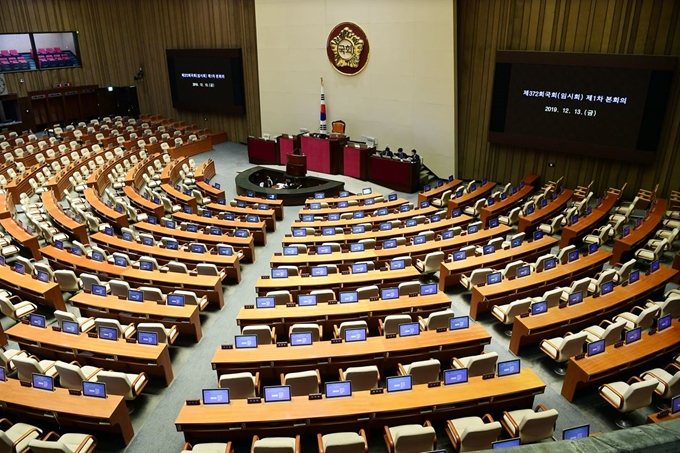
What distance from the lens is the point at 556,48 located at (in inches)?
536

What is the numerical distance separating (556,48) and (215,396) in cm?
1328

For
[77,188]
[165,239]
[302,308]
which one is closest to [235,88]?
[77,188]

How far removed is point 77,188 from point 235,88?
352 inches

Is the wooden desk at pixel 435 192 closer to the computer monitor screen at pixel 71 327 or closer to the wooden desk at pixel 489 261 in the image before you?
the wooden desk at pixel 489 261

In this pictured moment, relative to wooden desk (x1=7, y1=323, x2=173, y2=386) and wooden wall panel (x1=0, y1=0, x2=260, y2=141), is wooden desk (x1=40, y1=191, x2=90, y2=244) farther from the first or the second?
wooden wall panel (x1=0, y1=0, x2=260, y2=141)

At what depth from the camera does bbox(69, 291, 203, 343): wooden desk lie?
24.3 feet

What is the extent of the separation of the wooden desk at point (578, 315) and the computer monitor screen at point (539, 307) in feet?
0.23

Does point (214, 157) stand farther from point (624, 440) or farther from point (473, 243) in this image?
point (624, 440)

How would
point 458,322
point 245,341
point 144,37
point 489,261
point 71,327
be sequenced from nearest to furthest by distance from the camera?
1. point 245,341
2. point 458,322
3. point 71,327
4. point 489,261
5. point 144,37

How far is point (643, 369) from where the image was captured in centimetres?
672

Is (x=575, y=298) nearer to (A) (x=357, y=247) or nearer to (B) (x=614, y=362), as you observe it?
(B) (x=614, y=362)

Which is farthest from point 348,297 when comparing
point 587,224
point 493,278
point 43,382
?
point 587,224

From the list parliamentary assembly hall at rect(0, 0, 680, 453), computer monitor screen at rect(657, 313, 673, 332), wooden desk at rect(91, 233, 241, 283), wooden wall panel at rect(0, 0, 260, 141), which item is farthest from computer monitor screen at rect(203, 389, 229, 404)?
wooden wall panel at rect(0, 0, 260, 141)

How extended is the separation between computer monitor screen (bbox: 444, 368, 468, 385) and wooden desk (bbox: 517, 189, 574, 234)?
6.81 m
